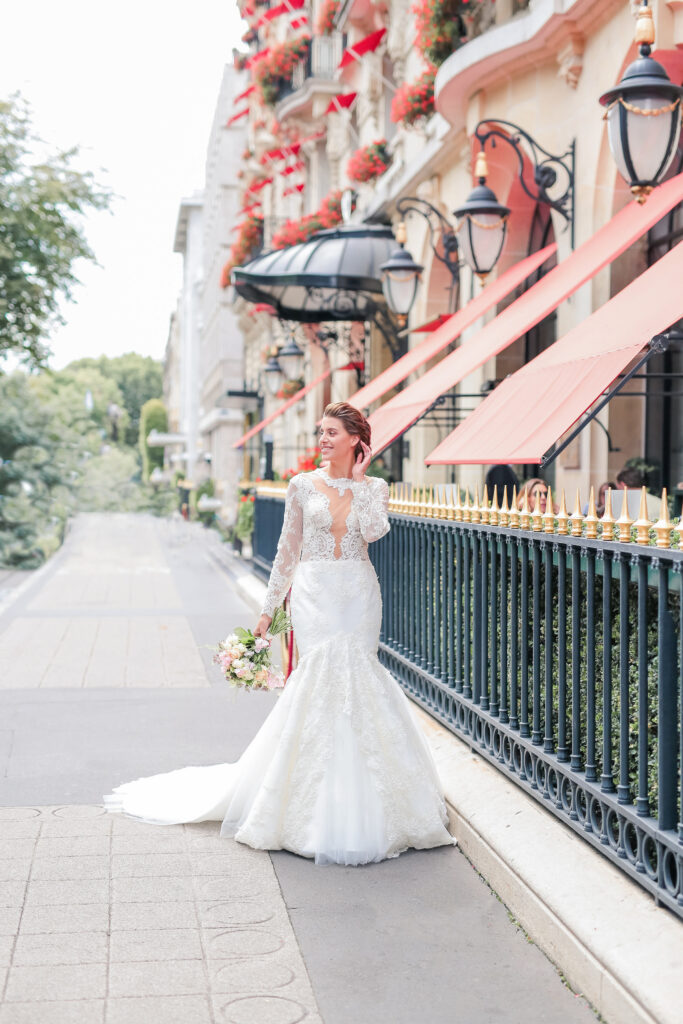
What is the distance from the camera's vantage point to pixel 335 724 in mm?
5594

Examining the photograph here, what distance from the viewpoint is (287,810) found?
550cm

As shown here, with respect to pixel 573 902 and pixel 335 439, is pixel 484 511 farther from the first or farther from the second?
pixel 573 902

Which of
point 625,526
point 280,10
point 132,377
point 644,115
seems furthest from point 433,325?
point 132,377

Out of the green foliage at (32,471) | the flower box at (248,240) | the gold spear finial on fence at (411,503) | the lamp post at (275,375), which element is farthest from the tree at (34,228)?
the gold spear finial on fence at (411,503)

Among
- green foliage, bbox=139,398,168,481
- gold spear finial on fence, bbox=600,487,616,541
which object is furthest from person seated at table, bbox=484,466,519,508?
green foliage, bbox=139,398,168,481

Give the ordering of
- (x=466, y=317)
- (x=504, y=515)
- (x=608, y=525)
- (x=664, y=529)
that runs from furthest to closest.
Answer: (x=466, y=317)
(x=504, y=515)
(x=608, y=525)
(x=664, y=529)

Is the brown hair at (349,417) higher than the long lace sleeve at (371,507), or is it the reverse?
the brown hair at (349,417)

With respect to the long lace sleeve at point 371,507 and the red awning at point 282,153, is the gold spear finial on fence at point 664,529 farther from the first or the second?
the red awning at point 282,153

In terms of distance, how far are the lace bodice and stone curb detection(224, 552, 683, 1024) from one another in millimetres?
1292

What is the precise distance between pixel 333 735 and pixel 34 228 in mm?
22036

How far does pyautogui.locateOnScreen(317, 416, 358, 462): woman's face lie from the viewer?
570 cm

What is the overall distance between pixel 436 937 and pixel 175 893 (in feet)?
3.55

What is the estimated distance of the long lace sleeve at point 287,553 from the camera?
19.1 feet

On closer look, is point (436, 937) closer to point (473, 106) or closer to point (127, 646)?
point (127, 646)
